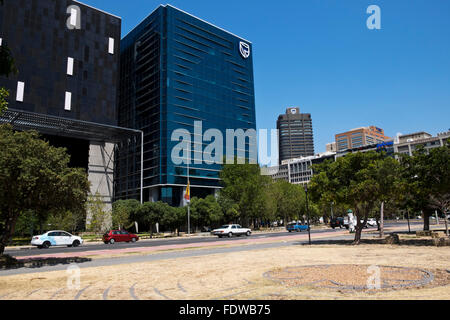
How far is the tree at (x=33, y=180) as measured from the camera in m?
15.3

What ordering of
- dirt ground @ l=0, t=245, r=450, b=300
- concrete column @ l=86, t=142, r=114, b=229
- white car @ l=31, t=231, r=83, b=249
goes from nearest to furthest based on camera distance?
dirt ground @ l=0, t=245, r=450, b=300
white car @ l=31, t=231, r=83, b=249
concrete column @ l=86, t=142, r=114, b=229

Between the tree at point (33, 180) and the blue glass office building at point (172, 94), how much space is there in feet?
167

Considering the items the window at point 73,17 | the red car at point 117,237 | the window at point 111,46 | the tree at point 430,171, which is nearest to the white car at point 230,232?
the red car at point 117,237

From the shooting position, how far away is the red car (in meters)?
35.4

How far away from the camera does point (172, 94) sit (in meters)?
72.3

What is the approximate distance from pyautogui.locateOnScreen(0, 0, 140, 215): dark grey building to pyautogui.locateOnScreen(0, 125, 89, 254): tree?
42.0 m

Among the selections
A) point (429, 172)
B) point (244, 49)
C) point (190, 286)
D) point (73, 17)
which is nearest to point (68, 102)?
point (73, 17)

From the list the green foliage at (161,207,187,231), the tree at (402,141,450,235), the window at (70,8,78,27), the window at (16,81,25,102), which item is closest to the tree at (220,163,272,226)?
the green foliage at (161,207,187,231)

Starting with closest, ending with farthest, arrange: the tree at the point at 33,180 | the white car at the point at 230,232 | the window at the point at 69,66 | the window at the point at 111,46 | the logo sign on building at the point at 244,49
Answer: the tree at the point at 33,180 → the white car at the point at 230,232 → the window at the point at 69,66 → the window at the point at 111,46 → the logo sign on building at the point at 244,49

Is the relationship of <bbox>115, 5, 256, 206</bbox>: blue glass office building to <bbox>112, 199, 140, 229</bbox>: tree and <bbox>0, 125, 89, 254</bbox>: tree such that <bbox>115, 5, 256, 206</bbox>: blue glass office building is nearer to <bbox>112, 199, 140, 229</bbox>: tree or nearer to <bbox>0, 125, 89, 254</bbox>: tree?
<bbox>112, 199, 140, 229</bbox>: tree

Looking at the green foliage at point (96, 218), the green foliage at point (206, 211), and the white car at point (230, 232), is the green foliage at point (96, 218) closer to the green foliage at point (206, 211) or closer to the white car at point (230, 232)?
the green foliage at point (206, 211)

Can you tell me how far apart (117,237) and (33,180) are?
75.8ft

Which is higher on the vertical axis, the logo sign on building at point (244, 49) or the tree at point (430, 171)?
the logo sign on building at point (244, 49)

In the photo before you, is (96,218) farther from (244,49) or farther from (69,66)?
(244,49)
